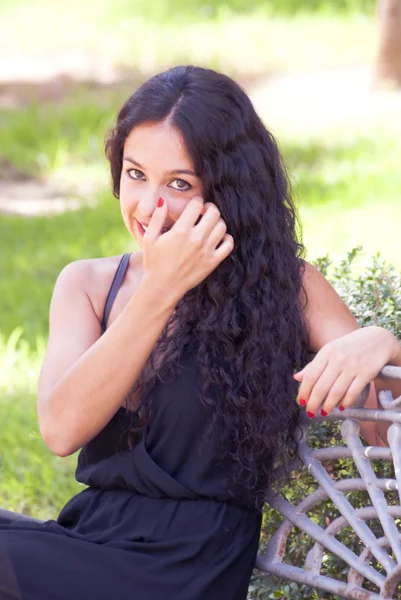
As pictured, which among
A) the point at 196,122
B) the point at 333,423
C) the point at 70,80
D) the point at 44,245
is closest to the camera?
the point at 196,122

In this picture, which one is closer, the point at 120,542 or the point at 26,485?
the point at 120,542

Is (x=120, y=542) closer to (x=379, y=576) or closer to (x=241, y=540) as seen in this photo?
(x=241, y=540)

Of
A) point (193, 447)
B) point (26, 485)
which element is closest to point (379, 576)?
point (193, 447)

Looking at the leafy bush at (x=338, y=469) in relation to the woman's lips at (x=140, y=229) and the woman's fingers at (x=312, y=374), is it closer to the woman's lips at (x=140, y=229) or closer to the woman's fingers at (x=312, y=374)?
the woman's fingers at (x=312, y=374)

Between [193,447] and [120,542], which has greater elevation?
[193,447]

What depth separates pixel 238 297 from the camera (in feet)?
7.94

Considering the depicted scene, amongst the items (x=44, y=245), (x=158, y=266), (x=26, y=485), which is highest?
(x=158, y=266)

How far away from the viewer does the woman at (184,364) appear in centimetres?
216

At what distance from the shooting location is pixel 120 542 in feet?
7.37

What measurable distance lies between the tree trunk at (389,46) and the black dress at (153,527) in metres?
8.42

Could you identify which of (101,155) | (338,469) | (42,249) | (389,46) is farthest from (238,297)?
(389,46)

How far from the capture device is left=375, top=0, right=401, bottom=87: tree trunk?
33.2 ft

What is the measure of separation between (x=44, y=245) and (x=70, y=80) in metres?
5.45

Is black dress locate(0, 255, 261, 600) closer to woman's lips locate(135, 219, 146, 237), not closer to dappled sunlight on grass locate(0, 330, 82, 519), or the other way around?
woman's lips locate(135, 219, 146, 237)
